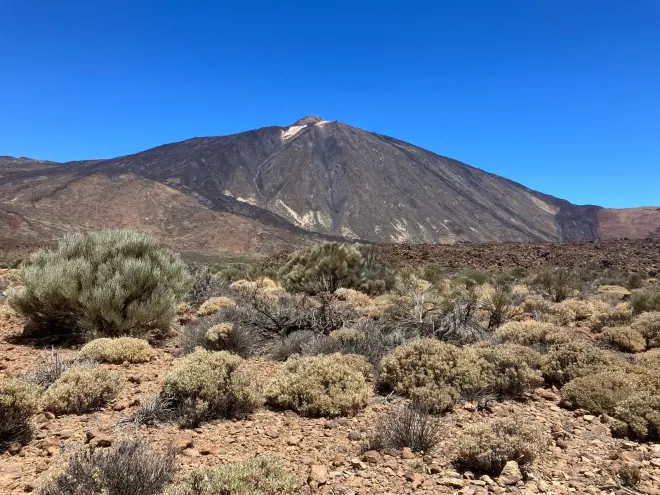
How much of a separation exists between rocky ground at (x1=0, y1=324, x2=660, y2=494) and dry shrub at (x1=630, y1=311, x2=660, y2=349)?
160 inches

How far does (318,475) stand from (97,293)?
563cm

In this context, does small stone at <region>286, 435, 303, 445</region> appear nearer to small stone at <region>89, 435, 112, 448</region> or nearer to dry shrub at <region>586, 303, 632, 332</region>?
small stone at <region>89, 435, 112, 448</region>

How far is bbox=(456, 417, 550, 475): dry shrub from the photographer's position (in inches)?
143

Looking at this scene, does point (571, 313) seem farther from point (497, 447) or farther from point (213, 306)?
point (213, 306)

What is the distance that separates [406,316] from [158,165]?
167 meters

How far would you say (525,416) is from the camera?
479 centimetres

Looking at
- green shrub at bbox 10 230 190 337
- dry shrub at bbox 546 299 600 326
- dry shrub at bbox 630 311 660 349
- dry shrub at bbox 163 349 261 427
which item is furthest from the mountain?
dry shrub at bbox 163 349 261 427

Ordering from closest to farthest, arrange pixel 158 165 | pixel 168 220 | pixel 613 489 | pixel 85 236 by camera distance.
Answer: pixel 613 489 → pixel 85 236 → pixel 168 220 → pixel 158 165

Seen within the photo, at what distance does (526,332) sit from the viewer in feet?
25.3

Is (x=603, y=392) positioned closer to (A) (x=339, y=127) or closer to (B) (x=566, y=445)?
(B) (x=566, y=445)

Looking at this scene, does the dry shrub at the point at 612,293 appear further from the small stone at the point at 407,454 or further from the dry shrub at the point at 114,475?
the dry shrub at the point at 114,475

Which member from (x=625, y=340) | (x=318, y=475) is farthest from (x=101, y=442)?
(x=625, y=340)

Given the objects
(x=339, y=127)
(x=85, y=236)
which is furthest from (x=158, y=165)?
(x=85, y=236)

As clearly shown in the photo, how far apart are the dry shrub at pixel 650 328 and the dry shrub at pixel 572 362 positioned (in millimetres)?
2526
